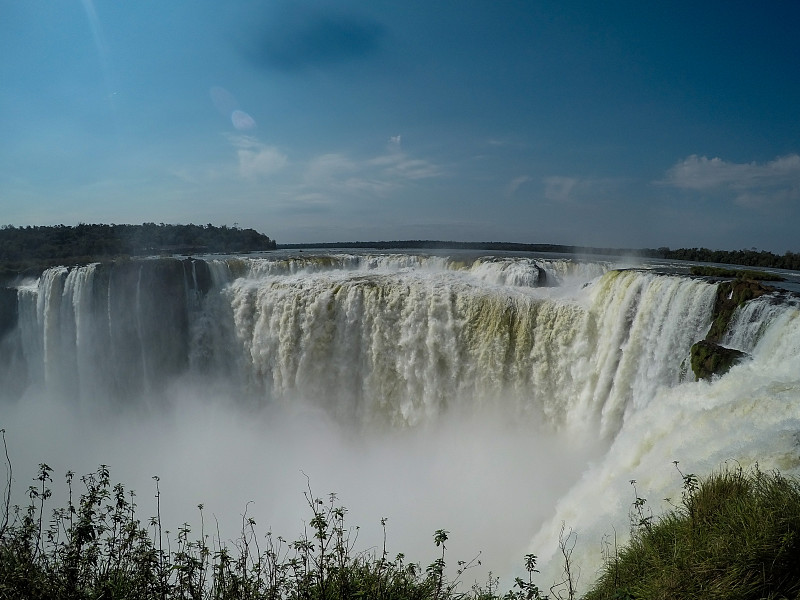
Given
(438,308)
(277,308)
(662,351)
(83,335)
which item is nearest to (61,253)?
(83,335)

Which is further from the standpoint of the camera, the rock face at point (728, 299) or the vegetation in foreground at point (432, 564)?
the rock face at point (728, 299)

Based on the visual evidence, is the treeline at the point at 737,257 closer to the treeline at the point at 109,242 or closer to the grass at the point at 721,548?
the grass at the point at 721,548

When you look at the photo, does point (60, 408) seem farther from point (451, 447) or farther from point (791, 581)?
point (791, 581)

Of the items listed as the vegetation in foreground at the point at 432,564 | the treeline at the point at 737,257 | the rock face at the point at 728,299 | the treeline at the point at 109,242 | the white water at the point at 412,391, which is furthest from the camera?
the treeline at the point at 109,242

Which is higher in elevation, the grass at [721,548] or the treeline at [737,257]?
the treeline at [737,257]

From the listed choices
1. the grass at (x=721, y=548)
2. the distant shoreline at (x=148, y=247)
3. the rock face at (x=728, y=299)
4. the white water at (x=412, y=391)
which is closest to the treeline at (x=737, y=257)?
the distant shoreline at (x=148, y=247)

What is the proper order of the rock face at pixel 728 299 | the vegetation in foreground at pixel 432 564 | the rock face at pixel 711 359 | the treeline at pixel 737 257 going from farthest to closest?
the treeline at pixel 737 257
the rock face at pixel 728 299
the rock face at pixel 711 359
the vegetation in foreground at pixel 432 564

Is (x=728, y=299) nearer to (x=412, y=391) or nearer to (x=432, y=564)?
(x=412, y=391)
